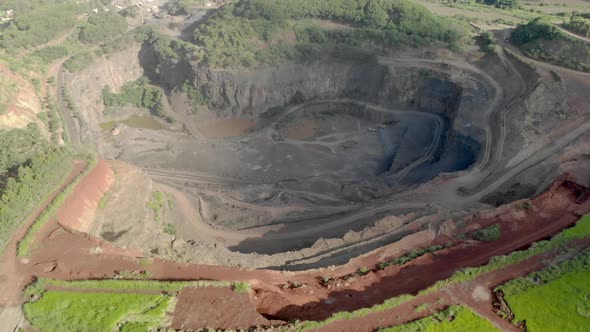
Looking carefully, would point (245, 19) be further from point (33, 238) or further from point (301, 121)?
point (33, 238)

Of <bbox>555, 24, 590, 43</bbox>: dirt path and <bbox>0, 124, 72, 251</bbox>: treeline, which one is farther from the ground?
<bbox>555, 24, 590, 43</bbox>: dirt path

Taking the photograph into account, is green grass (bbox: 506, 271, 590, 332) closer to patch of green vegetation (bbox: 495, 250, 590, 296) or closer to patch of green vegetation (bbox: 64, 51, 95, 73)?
patch of green vegetation (bbox: 495, 250, 590, 296)

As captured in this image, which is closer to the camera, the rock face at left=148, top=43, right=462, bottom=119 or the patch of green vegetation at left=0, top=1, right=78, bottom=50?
the rock face at left=148, top=43, right=462, bottom=119

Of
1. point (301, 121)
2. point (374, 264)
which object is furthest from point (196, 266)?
point (301, 121)

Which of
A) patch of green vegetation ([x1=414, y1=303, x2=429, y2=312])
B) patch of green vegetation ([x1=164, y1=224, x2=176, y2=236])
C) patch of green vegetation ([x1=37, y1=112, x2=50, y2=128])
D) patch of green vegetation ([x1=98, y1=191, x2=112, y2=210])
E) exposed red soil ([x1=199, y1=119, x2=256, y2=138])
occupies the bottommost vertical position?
exposed red soil ([x1=199, y1=119, x2=256, y2=138])

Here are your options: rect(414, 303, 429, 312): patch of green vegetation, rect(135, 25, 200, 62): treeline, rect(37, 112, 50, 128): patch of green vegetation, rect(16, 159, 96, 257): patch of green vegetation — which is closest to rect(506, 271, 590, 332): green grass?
rect(414, 303, 429, 312): patch of green vegetation

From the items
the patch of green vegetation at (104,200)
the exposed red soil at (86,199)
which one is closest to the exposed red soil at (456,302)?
the exposed red soil at (86,199)
